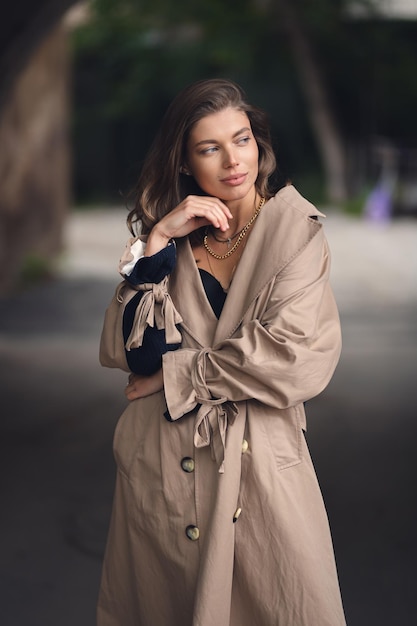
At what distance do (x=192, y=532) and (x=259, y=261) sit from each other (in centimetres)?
66

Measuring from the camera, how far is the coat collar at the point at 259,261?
81.2 inches

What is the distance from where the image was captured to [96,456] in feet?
15.5

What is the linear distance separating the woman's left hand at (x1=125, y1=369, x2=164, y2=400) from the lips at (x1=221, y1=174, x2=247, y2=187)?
0.48 metres

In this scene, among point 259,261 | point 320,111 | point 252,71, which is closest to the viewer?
point 259,261

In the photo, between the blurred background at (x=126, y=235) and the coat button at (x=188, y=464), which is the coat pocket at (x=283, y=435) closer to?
the coat button at (x=188, y=464)

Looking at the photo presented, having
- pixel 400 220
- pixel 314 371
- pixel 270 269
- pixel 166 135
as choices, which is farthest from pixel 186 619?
pixel 400 220

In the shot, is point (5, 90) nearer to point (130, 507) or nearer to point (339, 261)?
point (130, 507)

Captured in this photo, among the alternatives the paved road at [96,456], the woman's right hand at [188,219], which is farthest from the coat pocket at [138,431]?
the paved road at [96,456]

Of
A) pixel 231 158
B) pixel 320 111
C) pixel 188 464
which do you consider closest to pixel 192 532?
pixel 188 464

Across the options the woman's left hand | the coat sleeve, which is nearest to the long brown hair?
the coat sleeve

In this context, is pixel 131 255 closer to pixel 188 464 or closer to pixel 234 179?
pixel 234 179

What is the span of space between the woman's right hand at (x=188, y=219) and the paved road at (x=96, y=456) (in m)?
1.65

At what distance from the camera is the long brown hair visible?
A: 208cm

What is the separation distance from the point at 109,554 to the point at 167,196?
95cm
